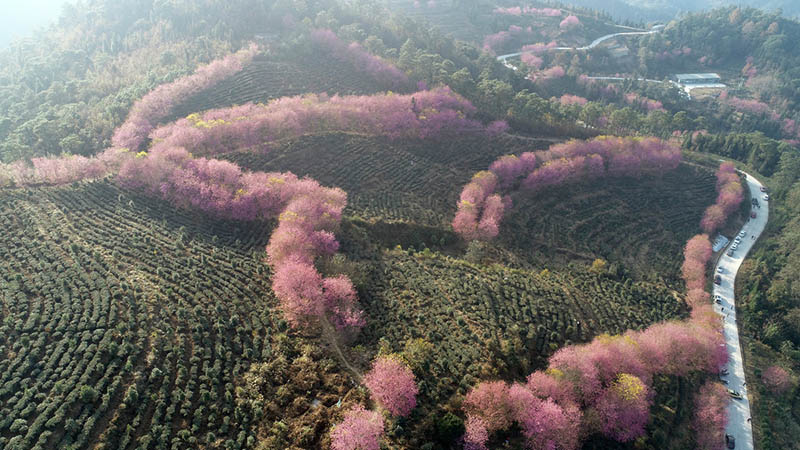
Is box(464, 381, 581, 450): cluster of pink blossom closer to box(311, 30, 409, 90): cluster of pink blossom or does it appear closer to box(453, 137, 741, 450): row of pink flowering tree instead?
box(453, 137, 741, 450): row of pink flowering tree

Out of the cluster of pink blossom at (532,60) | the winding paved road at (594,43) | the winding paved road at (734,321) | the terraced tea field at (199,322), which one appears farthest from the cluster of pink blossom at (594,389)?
the winding paved road at (594,43)

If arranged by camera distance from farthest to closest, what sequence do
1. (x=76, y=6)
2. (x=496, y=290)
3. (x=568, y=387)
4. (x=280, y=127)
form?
(x=76, y=6) < (x=280, y=127) < (x=496, y=290) < (x=568, y=387)

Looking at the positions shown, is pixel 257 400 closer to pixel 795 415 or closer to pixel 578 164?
pixel 795 415

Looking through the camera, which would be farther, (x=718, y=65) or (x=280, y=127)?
(x=718, y=65)

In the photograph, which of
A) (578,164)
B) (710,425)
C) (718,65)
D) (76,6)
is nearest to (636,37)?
(718,65)

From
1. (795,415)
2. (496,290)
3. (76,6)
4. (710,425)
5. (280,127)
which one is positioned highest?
(76,6)

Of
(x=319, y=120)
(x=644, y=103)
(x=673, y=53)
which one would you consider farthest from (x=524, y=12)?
(x=319, y=120)

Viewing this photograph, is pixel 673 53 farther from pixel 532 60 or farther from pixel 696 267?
pixel 696 267
